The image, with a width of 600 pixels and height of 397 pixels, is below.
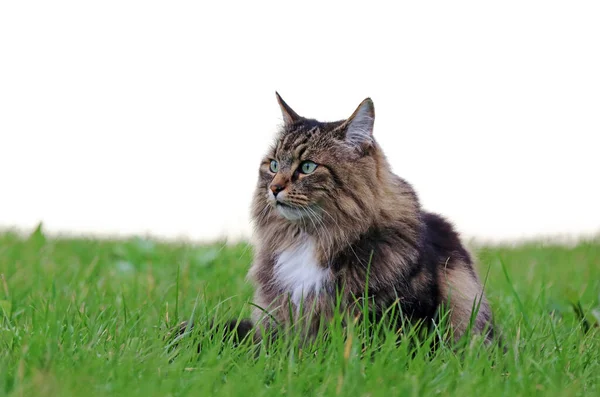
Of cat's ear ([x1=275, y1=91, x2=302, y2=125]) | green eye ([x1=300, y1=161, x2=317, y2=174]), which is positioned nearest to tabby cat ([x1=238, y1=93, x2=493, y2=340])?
green eye ([x1=300, y1=161, x2=317, y2=174])

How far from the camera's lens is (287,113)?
14.3ft

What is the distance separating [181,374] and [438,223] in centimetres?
209

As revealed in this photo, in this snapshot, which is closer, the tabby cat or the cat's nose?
the tabby cat

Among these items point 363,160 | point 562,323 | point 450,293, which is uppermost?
point 363,160

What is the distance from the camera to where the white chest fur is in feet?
12.7

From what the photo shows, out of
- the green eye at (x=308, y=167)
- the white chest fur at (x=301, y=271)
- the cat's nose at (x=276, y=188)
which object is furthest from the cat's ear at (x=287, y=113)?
the white chest fur at (x=301, y=271)

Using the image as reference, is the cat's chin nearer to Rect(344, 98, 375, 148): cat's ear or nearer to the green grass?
Rect(344, 98, 375, 148): cat's ear

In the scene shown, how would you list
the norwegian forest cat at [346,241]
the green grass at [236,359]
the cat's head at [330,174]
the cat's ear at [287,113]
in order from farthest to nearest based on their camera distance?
the cat's ear at [287,113], the cat's head at [330,174], the norwegian forest cat at [346,241], the green grass at [236,359]

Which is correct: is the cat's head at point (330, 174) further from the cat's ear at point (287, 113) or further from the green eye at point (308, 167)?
the cat's ear at point (287, 113)

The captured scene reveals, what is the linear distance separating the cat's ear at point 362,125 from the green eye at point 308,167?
0.25 m

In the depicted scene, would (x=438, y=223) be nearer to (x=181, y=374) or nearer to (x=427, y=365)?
(x=427, y=365)

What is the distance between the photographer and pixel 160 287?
18.2ft

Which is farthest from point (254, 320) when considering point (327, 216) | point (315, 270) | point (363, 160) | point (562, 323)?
point (562, 323)

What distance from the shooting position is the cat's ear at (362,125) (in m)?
3.90
